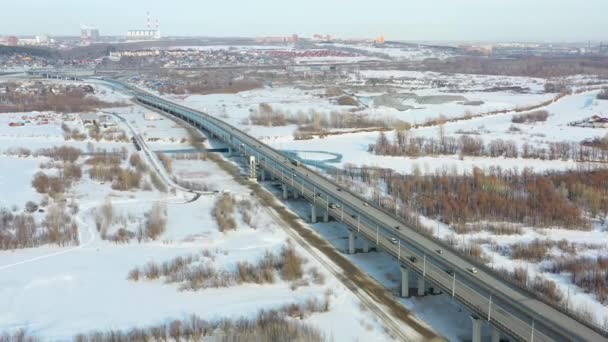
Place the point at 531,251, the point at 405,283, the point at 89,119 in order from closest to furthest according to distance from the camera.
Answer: the point at 405,283 → the point at 531,251 → the point at 89,119

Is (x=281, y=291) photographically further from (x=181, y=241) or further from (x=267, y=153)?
Result: (x=267, y=153)

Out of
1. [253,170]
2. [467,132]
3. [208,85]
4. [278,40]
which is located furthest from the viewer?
[278,40]

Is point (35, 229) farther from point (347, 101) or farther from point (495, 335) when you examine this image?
point (347, 101)

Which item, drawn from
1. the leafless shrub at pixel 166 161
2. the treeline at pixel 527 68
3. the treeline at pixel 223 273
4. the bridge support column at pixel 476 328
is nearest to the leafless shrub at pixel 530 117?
the leafless shrub at pixel 166 161

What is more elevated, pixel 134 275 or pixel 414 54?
pixel 414 54

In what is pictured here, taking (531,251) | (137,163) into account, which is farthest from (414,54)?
(531,251)

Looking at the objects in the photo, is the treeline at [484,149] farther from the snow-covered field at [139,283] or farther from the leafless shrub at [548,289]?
the leafless shrub at [548,289]

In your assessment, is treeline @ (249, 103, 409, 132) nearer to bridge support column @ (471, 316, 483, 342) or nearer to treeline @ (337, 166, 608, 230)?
treeline @ (337, 166, 608, 230)
